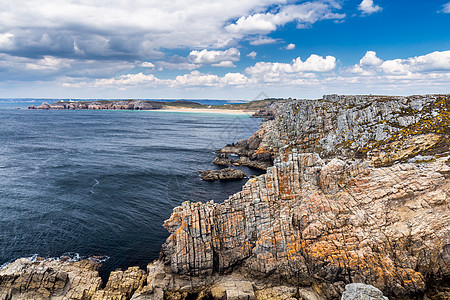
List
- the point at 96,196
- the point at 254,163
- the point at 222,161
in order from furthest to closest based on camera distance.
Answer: the point at 222,161, the point at 254,163, the point at 96,196

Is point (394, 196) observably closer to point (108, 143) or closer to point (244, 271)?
point (244, 271)

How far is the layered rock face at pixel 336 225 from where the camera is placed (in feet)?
98.0

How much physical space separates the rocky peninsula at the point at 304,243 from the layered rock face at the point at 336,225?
114 mm

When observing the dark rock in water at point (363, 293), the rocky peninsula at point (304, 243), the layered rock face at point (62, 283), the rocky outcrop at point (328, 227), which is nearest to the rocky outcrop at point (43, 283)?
the layered rock face at point (62, 283)

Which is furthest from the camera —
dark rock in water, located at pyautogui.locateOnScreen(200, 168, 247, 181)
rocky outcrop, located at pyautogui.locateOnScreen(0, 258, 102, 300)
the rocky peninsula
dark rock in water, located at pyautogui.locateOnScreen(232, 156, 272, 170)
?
dark rock in water, located at pyautogui.locateOnScreen(232, 156, 272, 170)

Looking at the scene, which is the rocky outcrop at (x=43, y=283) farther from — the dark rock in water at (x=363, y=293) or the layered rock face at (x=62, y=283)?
the dark rock in water at (x=363, y=293)

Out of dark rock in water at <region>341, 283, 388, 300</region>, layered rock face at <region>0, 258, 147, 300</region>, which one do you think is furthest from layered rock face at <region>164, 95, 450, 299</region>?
dark rock in water at <region>341, 283, 388, 300</region>

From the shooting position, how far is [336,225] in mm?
33594

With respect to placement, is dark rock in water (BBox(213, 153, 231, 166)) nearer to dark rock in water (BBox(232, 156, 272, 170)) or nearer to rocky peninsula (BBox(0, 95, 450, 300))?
dark rock in water (BBox(232, 156, 272, 170))

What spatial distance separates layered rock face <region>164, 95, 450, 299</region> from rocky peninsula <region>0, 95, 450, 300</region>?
0.11m

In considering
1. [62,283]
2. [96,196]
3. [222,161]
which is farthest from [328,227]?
[222,161]

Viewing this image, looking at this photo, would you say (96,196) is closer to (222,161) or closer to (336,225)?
(222,161)

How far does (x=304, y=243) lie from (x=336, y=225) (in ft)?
14.8

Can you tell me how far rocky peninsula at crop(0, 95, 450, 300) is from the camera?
98.5 feet
